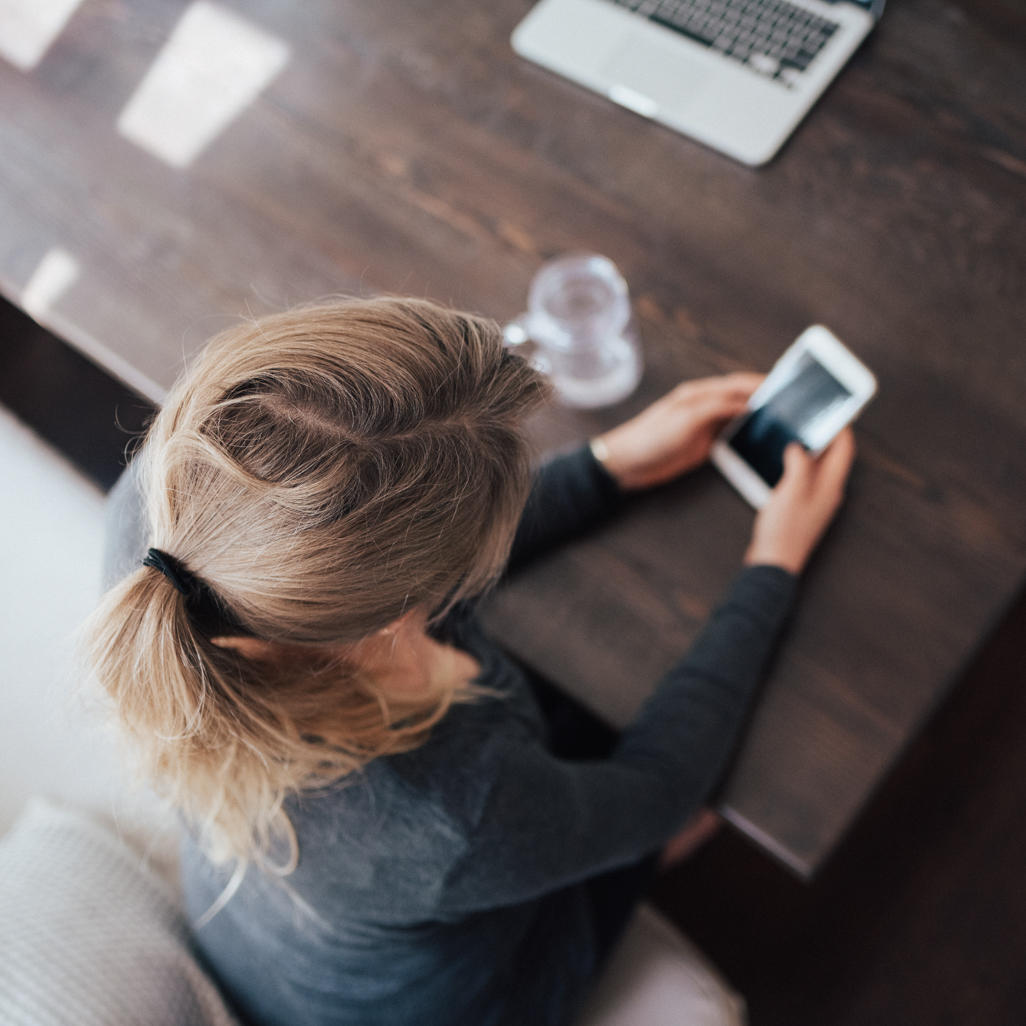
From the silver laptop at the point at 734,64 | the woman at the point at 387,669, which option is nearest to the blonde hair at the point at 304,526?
the woman at the point at 387,669

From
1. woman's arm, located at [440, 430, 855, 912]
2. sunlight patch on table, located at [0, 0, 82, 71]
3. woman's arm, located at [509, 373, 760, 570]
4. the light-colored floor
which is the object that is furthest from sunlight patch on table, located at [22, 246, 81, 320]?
woman's arm, located at [440, 430, 855, 912]

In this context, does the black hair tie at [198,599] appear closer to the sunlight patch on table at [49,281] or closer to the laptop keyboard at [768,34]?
the sunlight patch on table at [49,281]

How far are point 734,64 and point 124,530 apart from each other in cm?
83

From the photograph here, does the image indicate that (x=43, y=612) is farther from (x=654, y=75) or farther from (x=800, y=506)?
(x=654, y=75)

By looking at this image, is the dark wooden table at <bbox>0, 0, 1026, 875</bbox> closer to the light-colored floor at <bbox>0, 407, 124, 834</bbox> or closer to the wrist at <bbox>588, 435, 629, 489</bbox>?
the wrist at <bbox>588, 435, 629, 489</bbox>

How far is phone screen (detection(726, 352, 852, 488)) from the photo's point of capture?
85cm

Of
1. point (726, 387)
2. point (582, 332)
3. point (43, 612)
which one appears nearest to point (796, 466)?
point (726, 387)

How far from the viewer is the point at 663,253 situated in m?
1.00

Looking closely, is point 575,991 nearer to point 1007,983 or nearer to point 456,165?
point 1007,983

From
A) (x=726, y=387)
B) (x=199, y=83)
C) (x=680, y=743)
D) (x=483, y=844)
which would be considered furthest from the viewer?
(x=199, y=83)

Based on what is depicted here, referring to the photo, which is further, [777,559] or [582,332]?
[582,332]

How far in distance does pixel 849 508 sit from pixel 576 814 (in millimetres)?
387

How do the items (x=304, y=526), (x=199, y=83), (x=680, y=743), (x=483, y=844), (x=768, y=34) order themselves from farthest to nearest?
1. (x=199, y=83)
2. (x=768, y=34)
3. (x=680, y=743)
4. (x=483, y=844)
5. (x=304, y=526)

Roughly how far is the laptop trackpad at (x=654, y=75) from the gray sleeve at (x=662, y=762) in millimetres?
571
